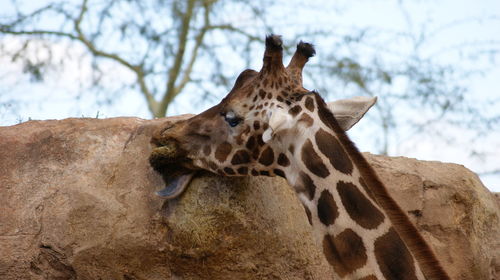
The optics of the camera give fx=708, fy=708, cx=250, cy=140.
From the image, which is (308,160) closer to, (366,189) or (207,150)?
(366,189)

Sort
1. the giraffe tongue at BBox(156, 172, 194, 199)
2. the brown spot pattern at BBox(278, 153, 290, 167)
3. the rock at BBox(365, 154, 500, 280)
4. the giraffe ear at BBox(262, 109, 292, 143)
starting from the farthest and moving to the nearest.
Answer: the rock at BBox(365, 154, 500, 280), the giraffe tongue at BBox(156, 172, 194, 199), the brown spot pattern at BBox(278, 153, 290, 167), the giraffe ear at BBox(262, 109, 292, 143)

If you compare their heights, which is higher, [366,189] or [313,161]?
[313,161]

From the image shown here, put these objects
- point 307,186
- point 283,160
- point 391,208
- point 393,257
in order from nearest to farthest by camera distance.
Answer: point 393,257 < point 391,208 < point 307,186 < point 283,160

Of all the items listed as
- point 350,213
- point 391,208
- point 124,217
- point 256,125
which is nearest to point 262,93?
point 256,125

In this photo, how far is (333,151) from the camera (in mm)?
3438

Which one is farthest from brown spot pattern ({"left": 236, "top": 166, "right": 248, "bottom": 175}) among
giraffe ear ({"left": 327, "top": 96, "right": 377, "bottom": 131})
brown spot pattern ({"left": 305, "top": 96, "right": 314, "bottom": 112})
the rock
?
the rock

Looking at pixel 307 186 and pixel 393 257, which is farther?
pixel 307 186

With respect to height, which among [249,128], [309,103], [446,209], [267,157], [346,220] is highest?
[309,103]

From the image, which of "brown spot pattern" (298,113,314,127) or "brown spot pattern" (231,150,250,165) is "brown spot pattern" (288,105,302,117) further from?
"brown spot pattern" (231,150,250,165)

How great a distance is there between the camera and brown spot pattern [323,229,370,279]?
3190 mm

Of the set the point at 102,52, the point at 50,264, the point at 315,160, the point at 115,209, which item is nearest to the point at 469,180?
the point at 315,160

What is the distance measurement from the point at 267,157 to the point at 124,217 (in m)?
0.87

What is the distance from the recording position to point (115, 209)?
3.84m

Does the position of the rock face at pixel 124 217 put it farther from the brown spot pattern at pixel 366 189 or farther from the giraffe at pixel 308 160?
the brown spot pattern at pixel 366 189
